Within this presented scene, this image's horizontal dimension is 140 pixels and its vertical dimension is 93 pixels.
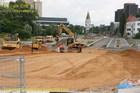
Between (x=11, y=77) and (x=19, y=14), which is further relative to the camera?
(x=19, y=14)

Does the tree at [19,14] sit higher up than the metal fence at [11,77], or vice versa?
the tree at [19,14]

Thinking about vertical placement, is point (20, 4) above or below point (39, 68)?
above

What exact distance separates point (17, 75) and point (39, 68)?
11.0 metres

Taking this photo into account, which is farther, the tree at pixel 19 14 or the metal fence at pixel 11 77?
the tree at pixel 19 14

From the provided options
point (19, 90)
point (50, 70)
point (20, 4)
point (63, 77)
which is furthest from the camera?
point (20, 4)

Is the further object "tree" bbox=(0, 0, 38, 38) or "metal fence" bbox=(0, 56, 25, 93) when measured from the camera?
"tree" bbox=(0, 0, 38, 38)

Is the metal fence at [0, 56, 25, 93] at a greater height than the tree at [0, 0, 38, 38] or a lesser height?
lesser

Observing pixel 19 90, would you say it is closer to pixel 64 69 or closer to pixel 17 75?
pixel 17 75

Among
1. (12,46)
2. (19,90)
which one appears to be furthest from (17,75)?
(12,46)

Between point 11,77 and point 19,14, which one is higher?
point 19,14

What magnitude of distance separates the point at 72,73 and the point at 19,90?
9.85 m

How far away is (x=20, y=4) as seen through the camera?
126 meters

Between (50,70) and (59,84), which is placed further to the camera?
(50,70)

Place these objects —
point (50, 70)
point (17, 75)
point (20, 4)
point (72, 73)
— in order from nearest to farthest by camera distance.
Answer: point (17, 75) < point (72, 73) < point (50, 70) < point (20, 4)
